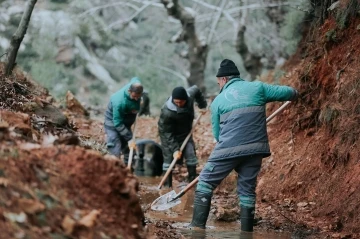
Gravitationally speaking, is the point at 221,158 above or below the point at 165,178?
above

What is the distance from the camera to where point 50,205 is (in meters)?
4.21

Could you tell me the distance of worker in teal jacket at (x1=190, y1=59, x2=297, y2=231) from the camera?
23.8 feet

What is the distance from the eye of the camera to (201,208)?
299 inches

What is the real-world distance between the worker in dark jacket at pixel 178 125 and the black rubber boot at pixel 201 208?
11.0 ft

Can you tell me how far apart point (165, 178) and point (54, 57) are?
20487 mm

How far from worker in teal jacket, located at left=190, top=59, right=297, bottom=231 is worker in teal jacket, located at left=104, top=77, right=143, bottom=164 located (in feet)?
11.6

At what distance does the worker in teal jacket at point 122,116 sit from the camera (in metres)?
11.0

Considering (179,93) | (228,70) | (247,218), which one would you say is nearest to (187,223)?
(247,218)

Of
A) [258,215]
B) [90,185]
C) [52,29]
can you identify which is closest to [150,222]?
[258,215]

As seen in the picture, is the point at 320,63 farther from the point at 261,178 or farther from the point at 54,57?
the point at 54,57

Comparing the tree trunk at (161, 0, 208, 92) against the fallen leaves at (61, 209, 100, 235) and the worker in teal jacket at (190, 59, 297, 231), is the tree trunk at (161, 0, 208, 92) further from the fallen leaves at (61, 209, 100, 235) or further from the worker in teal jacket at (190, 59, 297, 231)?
the fallen leaves at (61, 209, 100, 235)

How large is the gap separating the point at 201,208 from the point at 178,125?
3956 mm

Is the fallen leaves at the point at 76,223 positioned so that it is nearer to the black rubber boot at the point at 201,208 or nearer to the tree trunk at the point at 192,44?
the black rubber boot at the point at 201,208

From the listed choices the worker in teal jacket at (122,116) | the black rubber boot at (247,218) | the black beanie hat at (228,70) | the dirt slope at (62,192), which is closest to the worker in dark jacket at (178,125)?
the worker in teal jacket at (122,116)
